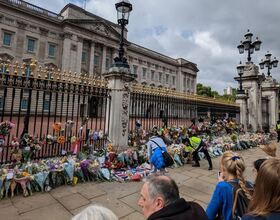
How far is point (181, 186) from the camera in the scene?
4766 millimetres

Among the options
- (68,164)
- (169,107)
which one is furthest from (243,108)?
(68,164)

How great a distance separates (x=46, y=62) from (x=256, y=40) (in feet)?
95.9

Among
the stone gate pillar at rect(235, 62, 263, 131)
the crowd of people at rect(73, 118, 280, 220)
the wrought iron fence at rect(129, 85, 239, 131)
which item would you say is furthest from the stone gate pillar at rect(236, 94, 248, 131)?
the crowd of people at rect(73, 118, 280, 220)

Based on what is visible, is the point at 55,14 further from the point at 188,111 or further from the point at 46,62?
the point at 188,111

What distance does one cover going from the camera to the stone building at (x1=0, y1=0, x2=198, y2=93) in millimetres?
26969

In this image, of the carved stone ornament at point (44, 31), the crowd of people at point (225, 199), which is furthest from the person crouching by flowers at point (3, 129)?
the carved stone ornament at point (44, 31)

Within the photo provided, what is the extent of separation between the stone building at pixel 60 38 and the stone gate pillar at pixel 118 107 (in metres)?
16.9

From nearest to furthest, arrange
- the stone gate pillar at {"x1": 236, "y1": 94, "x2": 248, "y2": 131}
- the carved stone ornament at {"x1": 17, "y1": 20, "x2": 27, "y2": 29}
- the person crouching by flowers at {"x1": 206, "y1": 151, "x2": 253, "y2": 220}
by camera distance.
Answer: the person crouching by flowers at {"x1": 206, "y1": 151, "x2": 253, "y2": 220} → the stone gate pillar at {"x1": 236, "y1": 94, "x2": 248, "y2": 131} → the carved stone ornament at {"x1": 17, "y1": 20, "x2": 27, "y2": 29}

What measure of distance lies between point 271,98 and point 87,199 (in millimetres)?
18385

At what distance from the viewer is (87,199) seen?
3.80 metres

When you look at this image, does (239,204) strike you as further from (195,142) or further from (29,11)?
(29,11)

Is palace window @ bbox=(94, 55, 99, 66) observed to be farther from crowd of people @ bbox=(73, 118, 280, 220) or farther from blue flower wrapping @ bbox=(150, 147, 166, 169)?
crowd of people @ bbox=(73, 118, 280, 220)

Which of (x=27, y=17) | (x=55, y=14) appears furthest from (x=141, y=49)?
(x=27, y=17)

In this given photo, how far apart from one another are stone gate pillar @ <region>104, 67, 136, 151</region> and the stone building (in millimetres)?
16935
